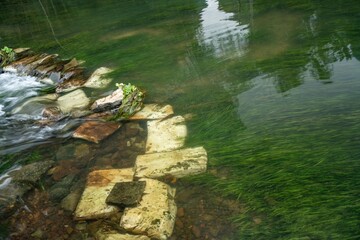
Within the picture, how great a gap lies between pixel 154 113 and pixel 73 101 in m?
2.16

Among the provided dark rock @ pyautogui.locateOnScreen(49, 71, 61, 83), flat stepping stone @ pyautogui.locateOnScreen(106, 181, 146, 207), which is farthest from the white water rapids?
flat stepping stone @ pyautogui.locateOnScreen(106, 181, 146, 207)

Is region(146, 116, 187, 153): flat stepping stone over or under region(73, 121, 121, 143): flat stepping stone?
under

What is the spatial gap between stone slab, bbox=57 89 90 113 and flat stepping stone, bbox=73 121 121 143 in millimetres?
965

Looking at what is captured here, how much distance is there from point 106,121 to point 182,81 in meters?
1.87

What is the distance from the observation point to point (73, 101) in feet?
20.8

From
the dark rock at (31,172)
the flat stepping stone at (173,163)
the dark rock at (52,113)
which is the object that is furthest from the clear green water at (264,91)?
the dark rock at (31,172)

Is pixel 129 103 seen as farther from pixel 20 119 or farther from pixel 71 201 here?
pixel 20 119

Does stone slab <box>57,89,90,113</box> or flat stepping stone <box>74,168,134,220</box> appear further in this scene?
stone slab <box>57,89,90,113</box>

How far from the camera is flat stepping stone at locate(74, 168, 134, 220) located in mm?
3338

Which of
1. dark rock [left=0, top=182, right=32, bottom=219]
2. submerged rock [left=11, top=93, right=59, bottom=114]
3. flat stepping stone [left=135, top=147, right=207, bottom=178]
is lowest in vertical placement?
flat stepping stone [left=135, top=147, right=207, bottom=178]

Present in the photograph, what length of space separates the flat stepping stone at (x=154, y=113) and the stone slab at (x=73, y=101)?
1.39m

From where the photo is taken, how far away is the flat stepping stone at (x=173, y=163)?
3730mm

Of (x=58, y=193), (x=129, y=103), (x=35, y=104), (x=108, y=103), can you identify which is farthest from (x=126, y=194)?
(x=35, y=104)

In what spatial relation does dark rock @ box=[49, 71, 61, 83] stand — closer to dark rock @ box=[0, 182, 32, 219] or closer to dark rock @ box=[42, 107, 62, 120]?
dark rock @ box=[42, 107, 62, 120]
